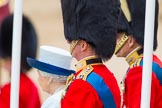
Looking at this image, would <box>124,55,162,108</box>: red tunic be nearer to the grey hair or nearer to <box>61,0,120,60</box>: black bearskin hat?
<box>61,0,120,60</box>: black bearskin hat

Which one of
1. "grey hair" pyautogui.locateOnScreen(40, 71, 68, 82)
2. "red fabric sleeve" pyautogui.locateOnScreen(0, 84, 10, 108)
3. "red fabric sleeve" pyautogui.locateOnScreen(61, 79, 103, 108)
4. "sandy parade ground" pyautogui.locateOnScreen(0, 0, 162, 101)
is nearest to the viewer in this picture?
"red fabric sleeve" pyautogui.locateOnScreen(61, 79, 103, 108)

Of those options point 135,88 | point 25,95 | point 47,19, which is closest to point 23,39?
point 25,95

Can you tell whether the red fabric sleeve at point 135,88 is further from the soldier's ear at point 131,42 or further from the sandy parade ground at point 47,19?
the sandy parade ground at point 47,19

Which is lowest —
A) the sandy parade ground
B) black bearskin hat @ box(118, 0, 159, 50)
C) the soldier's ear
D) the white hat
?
the sandy parade ground

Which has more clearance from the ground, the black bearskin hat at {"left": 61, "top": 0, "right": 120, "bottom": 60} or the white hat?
the black bearskin hat at {"left": 61, "top": 0, "right": 120, "bottom": 60}

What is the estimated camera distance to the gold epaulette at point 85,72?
331 cm

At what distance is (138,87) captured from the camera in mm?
3465

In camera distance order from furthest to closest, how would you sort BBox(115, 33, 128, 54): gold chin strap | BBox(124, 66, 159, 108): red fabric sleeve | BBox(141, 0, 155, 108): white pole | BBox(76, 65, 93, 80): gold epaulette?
BBox(115, 33, 128, 54): gold chin strap
BBox(124, 66, 159, 108): red fabric sleeve
BBox(76, 65, 93, 80): gold epaulette
BBox(141, 0, 155, 108): white pole

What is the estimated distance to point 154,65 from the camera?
355 cm

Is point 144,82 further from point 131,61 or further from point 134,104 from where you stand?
point 131,61

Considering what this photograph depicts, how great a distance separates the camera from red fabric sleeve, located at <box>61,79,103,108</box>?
3203 mm

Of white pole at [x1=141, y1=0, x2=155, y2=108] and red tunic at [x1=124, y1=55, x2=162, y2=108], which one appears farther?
red tunic at [x1=124, y1=55, x2=162, y2=108]

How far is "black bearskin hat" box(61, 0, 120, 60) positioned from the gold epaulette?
0.21 ft

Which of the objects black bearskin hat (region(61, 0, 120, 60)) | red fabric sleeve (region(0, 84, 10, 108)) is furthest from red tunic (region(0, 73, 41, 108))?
black bearskin hat (region(61, 0, 120, 60))
